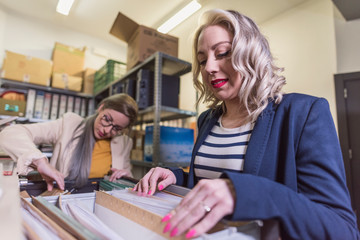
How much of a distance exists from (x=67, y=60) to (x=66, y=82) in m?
0.37

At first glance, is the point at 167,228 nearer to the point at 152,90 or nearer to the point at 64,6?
the point at 152,90

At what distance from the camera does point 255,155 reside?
598 mm

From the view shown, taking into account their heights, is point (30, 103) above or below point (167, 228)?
above

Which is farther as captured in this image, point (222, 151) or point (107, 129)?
point (107, 129)

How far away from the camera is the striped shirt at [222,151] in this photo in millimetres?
679

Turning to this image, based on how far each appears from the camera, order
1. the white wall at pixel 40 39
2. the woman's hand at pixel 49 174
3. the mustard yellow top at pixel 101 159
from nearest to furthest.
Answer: the woman's hand at pixel 49 174 < the mustard yellow top at pixel 101 159 < the white wall at pixel 40 39

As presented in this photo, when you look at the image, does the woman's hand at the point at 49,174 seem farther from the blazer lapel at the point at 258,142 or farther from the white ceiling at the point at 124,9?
the white ceiling at the point at 124,9

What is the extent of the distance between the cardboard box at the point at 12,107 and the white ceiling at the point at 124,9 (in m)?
1.49

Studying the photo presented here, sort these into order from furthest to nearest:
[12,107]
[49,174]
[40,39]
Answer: [40,39] < [12,107] < [49,174]

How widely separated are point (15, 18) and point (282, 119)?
422 cm

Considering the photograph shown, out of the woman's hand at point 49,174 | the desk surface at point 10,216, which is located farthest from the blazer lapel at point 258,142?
the woman's hand at point 49,174

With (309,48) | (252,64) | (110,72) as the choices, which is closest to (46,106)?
(110,72)

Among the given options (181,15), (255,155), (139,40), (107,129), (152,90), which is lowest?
(255,155)

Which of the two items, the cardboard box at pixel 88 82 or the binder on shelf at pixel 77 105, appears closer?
Answer: the binder on shelf at pixel 77 105
